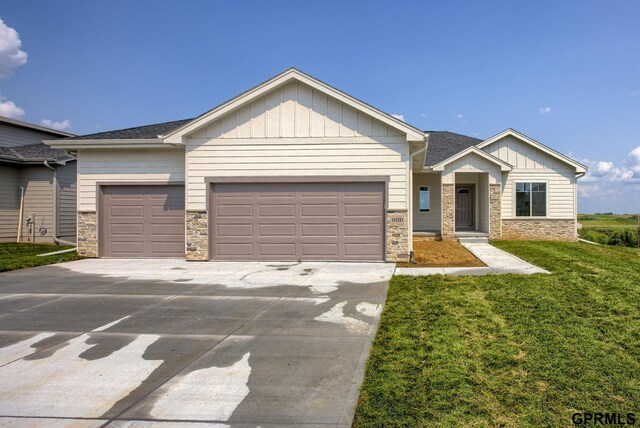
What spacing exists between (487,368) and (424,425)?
136cm

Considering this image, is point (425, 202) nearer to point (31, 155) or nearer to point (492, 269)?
point (492, 269)

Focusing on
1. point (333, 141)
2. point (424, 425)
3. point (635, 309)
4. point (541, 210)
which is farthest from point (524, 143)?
point (424, 425)

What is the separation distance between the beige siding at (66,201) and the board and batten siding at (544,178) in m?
19.1

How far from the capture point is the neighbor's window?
62.3ft

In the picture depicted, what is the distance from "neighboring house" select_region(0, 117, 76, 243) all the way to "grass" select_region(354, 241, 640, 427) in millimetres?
15976

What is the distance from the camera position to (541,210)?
62.6 ft

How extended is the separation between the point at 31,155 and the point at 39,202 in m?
2.12

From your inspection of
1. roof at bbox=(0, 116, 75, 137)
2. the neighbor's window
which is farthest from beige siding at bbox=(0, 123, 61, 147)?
the neighbor's window

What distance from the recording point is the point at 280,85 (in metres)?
12.0

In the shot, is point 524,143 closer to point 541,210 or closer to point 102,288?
A: point 541,210

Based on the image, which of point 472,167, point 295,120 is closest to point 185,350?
point 295,120

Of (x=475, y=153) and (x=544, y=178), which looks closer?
(x=475, y=153)

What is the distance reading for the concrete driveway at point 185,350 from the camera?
3484mm

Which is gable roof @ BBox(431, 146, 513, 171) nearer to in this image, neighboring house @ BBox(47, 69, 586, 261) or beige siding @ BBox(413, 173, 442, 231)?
beige siding @ BBox(413, 173, 442, 231)
